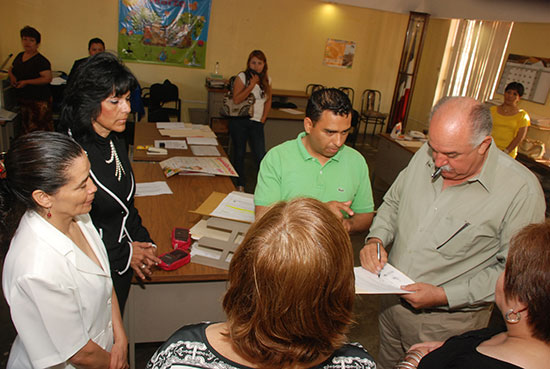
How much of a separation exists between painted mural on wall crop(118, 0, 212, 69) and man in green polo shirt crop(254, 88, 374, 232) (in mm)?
5814

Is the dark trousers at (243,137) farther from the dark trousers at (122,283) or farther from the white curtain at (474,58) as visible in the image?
the white curtain at (474,58)

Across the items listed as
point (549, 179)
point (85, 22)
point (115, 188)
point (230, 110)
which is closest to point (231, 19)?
point (85, 22)

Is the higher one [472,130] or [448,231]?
[472,130]

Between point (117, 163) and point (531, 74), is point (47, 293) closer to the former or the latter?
point (117, 163)

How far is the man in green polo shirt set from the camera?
1.84 metres

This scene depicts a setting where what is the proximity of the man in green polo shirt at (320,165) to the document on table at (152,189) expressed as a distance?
1.07m

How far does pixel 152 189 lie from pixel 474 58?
690 cm

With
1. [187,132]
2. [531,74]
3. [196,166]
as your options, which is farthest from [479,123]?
[531,74]

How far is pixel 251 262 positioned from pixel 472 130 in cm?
111

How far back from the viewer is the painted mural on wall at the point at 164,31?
22.0 ft

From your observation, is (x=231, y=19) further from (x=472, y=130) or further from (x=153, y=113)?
(x=472, y=130)

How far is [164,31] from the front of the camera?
6918 millimetres

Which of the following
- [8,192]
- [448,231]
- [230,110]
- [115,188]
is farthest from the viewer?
[230,110]

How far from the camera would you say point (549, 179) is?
15.8 feet
